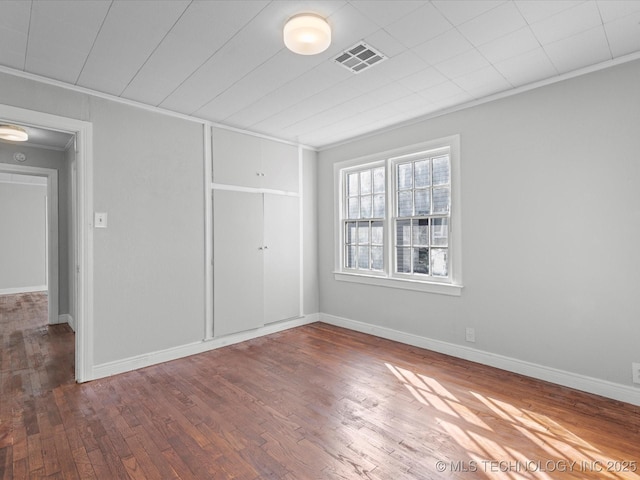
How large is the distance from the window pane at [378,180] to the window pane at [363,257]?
0.85 meters

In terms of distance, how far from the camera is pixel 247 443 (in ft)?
7.22

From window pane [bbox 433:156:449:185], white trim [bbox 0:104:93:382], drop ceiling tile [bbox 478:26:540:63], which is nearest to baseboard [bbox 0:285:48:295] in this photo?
white trim [bbox 0:104:93:382]

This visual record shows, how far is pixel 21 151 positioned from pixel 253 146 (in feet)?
11.9

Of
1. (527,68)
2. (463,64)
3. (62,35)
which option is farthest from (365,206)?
(62,35)

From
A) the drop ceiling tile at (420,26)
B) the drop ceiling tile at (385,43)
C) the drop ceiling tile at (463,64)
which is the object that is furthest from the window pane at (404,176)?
the drop ceiling tile at (420,26)

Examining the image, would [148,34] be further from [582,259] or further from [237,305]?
[582,259]

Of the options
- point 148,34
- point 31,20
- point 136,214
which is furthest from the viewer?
point 136,214

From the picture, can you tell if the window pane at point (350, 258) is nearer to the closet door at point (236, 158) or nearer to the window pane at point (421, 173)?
the window pane at point (421, 173)

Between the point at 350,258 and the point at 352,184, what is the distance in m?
1.13

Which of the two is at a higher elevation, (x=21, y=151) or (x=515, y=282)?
(x=21, y=151)

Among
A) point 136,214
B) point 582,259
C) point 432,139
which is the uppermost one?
point 432,139

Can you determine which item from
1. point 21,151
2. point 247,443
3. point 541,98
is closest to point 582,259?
point 541,98

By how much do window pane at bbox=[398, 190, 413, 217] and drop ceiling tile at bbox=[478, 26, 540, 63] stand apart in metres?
1.80

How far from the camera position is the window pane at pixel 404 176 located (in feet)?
13.9
